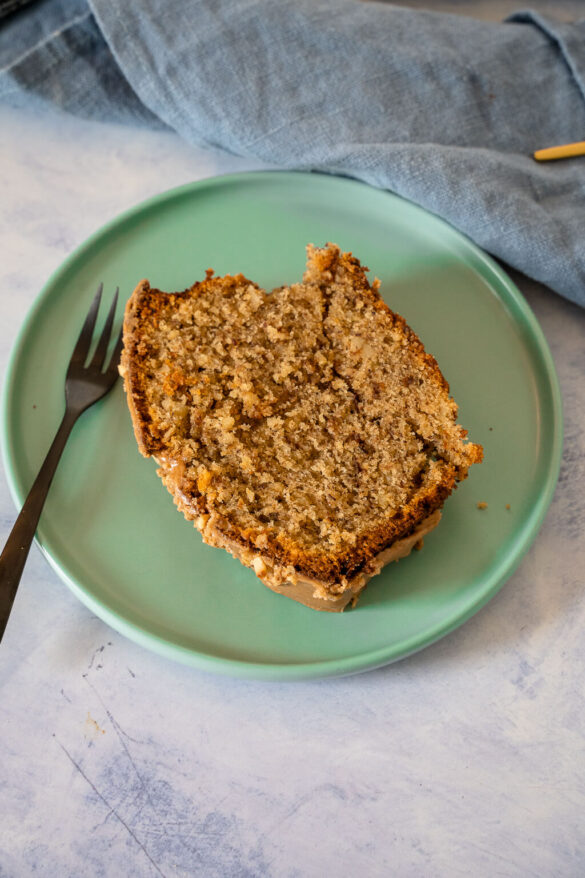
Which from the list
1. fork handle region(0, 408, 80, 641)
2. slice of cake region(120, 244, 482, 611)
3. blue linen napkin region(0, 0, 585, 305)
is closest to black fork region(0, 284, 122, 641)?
fork handle region(0, 408, 80, 641)

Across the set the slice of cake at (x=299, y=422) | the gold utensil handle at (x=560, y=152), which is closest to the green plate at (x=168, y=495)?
the slice of cake at (x=299, y=422)

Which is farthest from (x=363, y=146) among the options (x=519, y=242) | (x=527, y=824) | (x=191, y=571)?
(x=527, y=824)

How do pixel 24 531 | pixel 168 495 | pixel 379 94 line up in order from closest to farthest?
pixel 24 531 < pixel 168 495 < pixel 379 94

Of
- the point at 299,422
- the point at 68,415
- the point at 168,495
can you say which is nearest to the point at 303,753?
the point at 168,495

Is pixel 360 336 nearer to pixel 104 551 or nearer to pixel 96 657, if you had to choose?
pixel 104 551

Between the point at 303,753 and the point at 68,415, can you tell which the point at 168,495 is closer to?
the point at 68,415
